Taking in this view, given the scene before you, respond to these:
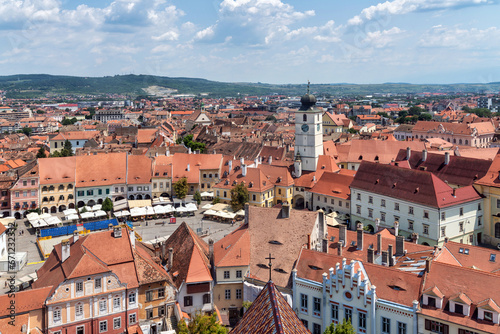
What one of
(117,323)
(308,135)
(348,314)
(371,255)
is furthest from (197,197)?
(348,314)

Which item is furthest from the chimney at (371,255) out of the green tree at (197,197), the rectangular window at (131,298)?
the green tree at (197,197)

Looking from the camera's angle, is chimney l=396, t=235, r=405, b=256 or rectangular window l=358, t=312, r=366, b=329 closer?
rectangular window l=358, t=312, r=366, b=329

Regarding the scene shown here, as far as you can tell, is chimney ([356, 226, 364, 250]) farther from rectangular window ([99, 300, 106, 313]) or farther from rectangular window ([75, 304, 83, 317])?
rectangular window ([75, 304, 83, 317])

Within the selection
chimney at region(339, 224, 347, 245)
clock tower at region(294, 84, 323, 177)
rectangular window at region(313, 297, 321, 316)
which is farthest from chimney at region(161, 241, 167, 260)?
clock tower at region(294, 84, 323, 177)

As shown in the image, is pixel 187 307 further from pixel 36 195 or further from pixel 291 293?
pixel 36 195

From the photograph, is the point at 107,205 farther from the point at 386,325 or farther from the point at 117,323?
the point at 386,325

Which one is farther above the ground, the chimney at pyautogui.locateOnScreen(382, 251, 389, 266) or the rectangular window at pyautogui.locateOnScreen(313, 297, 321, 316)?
the chimney at pyautogui.locateOnScreen(382, 251, 389, 266)

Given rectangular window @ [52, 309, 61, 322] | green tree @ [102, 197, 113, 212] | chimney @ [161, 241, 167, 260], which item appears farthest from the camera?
green tree @ [102, 197, 113, 212]
